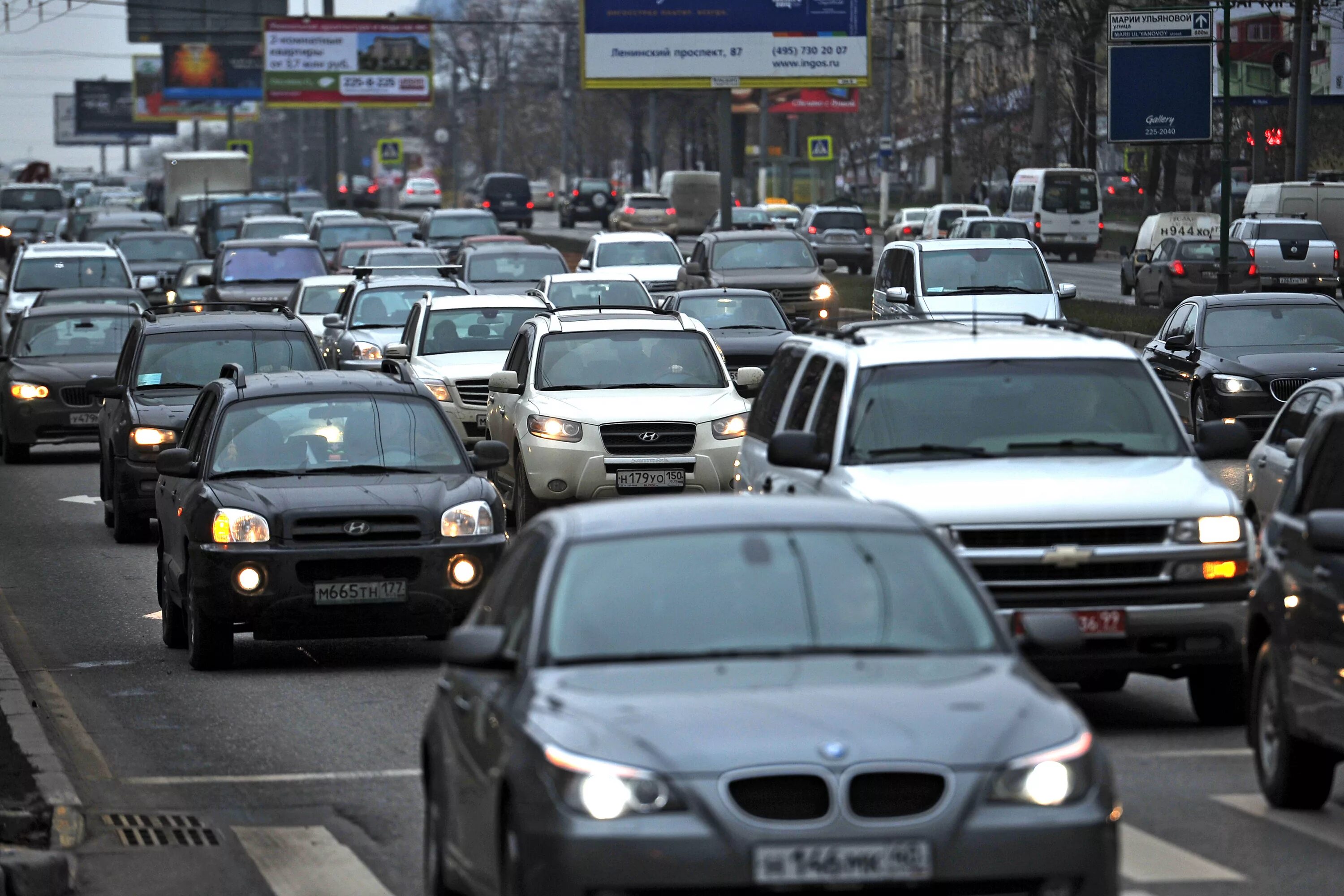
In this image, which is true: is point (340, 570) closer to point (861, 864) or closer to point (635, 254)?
point (861, 864)

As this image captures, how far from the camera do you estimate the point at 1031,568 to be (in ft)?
32.4

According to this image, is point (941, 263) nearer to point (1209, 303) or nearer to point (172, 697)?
point (1209, 303)

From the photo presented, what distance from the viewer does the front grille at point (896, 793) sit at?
5461mm

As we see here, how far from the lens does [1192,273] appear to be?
1703 inches

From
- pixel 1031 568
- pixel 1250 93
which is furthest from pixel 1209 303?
pixel 1250 93

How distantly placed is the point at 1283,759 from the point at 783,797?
3.53 meters

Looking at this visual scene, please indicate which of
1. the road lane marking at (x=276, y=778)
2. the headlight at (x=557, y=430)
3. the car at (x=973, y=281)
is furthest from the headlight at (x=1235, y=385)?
the road lane marking at (x=276, y=778)

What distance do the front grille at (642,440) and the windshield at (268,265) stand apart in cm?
1955

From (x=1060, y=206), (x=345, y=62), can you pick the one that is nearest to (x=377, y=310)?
(x=1060, y=206)

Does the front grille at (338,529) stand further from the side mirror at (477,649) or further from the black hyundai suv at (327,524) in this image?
the side mirror at (477,649)

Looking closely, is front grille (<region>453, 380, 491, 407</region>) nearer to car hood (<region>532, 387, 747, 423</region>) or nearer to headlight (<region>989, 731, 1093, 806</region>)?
car hood (<region>532, 387, 747, 423</region>)

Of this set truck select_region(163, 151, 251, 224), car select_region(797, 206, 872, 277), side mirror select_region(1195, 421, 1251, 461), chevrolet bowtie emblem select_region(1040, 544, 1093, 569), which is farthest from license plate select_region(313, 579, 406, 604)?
truck select_region(163, 151, 251, 224)

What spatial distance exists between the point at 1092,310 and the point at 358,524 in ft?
98.0

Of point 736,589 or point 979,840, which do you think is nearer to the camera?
point 979,840
